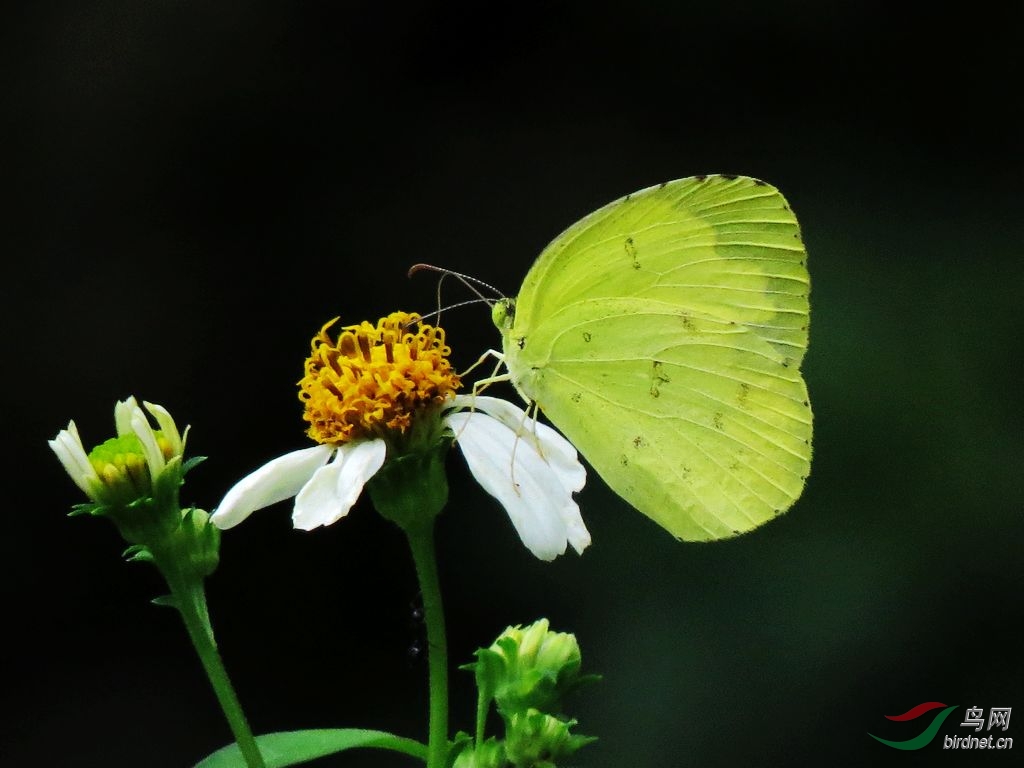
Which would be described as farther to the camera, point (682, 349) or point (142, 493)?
point (682, 349)

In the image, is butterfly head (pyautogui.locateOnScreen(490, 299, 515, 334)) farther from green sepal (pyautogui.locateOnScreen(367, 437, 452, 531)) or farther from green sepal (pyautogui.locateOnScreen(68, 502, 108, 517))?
green sepal (pyautogui.locateOnScreen(68, 502, 108, 517))

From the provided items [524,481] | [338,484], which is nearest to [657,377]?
[524,481]

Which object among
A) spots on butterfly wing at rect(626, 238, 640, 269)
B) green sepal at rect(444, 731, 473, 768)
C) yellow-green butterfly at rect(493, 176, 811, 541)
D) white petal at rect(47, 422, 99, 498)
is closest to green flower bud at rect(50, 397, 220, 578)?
white petal at rect(47, 422, 99, 498)

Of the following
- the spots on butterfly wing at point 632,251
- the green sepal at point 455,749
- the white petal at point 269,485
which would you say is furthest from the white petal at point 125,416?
the spots on butterfly wing at point 632,251

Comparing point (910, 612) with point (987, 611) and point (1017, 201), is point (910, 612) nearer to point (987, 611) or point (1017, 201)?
point (987, 611)

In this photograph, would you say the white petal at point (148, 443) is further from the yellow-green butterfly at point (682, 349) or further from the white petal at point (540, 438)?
the yellow-green butterfly at point (682, 349)

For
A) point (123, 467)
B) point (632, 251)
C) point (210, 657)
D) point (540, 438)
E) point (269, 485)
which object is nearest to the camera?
point (210, 657)

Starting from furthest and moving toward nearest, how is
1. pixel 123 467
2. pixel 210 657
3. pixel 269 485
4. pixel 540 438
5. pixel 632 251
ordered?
1. pixel 632 251
2. pixel 540 438
3. pixel 269 485
4. pixel 123 467
5. pixel 210 657

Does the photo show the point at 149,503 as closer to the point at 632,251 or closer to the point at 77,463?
the point at 77,463
